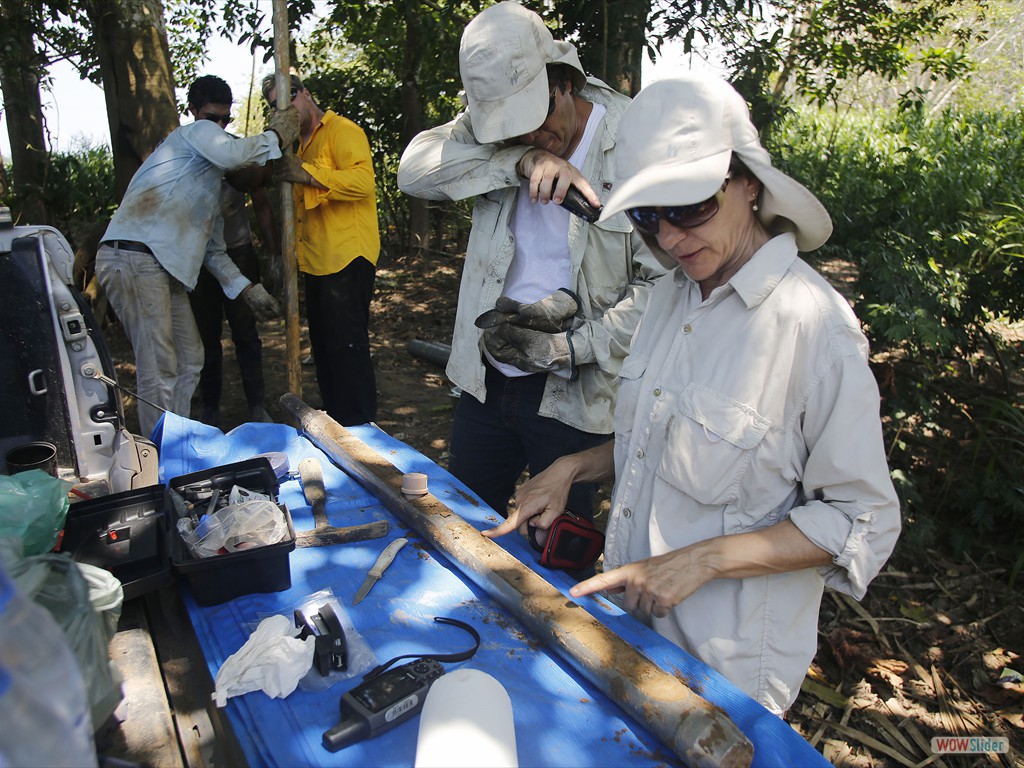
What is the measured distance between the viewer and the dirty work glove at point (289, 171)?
4160 millimetres

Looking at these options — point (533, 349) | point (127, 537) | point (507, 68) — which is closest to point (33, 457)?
point (127, 537)

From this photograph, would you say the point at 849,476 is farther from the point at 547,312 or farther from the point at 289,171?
the point at 289,171

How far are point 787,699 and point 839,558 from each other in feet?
1.18

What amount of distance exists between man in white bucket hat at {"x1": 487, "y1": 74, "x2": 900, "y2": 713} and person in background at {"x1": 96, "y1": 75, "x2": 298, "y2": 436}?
3.21 m

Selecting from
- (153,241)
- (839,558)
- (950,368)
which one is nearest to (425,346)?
(153,241)

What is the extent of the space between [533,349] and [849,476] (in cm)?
105

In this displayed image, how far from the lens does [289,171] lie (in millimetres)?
4184

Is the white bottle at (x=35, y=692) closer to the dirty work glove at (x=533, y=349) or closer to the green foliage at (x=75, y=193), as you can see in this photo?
the dirty work glove at (x=533, y=349)

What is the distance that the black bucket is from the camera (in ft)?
6.62

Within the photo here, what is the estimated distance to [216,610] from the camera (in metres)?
1.66

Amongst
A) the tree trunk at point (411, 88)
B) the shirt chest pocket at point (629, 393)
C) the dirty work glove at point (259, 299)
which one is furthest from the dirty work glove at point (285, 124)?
the tree trunk at point (411, 88)

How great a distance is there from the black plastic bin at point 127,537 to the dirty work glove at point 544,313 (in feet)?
3.46

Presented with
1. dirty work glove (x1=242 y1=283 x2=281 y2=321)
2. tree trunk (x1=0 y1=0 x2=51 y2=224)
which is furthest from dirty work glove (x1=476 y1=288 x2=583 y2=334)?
tree trunk (x1=0 y1=0 x2=51 y2=224)

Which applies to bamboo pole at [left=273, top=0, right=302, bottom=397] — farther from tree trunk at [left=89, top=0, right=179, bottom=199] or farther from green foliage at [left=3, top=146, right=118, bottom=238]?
green foliage at [left=3, top=146, right=118, bottom=238]
